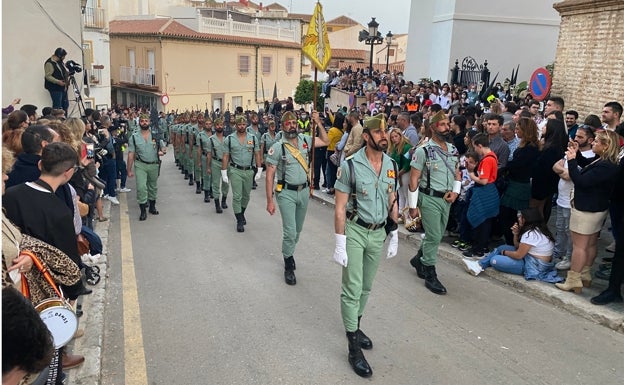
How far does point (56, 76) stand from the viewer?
43.5 feet

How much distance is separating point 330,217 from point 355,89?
15742mm

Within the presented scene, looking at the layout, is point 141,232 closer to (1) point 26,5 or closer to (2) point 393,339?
(2) point 393,339

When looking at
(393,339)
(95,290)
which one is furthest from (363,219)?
(95,290)

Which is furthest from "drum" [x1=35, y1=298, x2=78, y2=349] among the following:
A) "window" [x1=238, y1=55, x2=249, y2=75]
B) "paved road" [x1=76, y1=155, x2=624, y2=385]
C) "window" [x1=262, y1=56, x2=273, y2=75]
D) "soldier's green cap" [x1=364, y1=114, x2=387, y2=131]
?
"window" [x1=262, y1=56, x2=273, y2=75]

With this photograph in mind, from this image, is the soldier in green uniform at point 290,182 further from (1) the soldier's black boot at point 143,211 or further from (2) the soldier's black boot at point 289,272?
(1) the soldier's black boot at point 143,211

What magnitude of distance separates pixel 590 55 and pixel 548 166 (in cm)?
593

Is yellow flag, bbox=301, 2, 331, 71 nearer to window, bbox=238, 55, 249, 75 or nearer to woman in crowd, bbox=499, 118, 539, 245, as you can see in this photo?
woman in crowd, bbox=499, 118, 539, 245

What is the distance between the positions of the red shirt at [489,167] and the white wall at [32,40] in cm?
1170

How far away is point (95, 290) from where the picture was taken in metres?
6.02

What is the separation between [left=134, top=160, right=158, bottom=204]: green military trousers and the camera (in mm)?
10250

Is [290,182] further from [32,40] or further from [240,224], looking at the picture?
[32,40]

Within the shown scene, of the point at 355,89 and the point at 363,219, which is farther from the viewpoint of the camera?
the point at 355,89

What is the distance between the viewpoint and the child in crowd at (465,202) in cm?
739

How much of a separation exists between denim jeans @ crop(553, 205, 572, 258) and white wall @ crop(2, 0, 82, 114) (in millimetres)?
12752
